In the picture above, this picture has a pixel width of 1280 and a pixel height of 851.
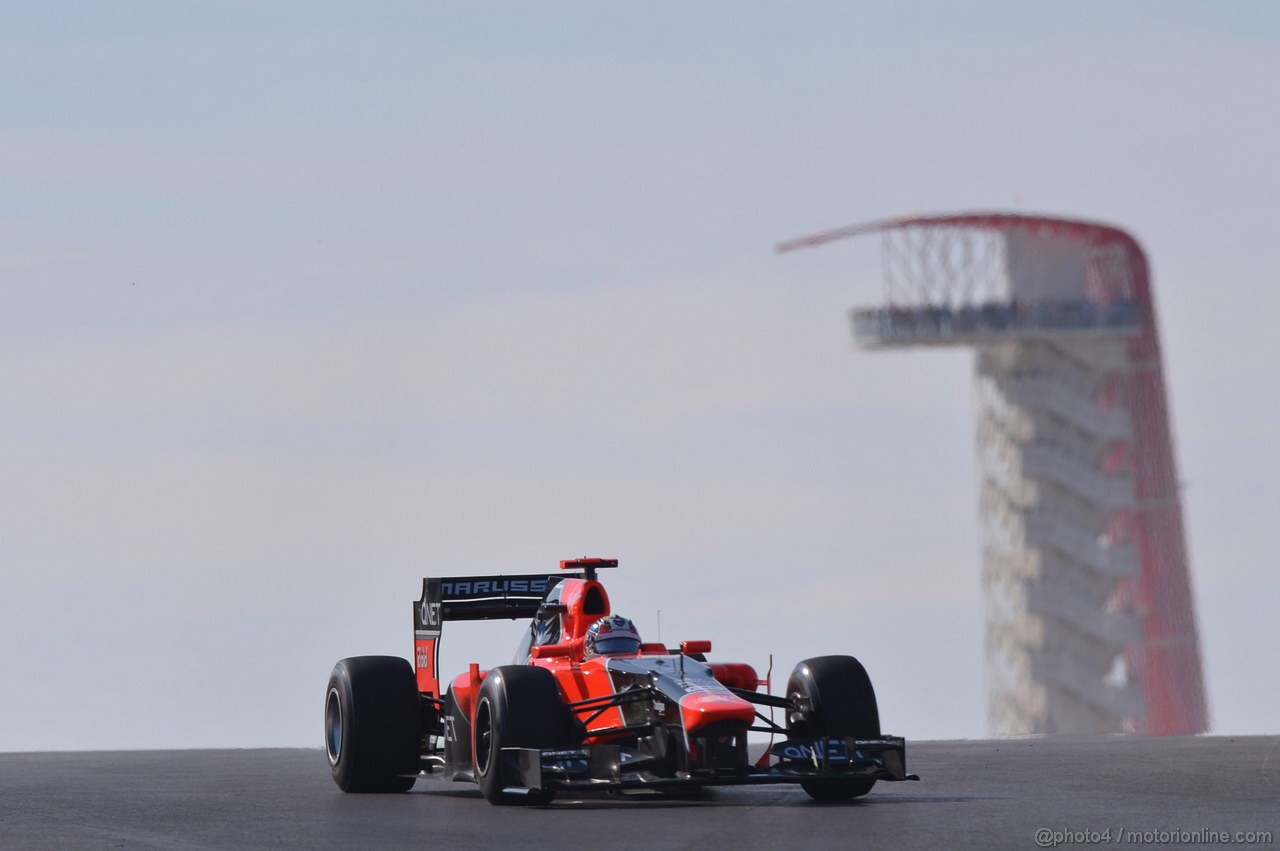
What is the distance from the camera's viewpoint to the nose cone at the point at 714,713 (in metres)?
17.5

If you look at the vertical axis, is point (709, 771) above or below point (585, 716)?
below

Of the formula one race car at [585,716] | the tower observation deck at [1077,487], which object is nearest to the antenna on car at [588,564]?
the formula one race car at [585,716]

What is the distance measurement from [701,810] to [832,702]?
1987mm

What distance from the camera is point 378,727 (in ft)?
66.8

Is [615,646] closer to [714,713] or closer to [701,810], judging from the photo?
[714,713]

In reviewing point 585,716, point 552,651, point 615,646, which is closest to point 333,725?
point 552,651

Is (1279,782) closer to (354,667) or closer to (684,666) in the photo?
(684,666)

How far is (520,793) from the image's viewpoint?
1791cm

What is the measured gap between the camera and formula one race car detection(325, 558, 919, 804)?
17.7m

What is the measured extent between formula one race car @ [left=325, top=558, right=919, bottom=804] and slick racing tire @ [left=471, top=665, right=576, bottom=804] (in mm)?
12

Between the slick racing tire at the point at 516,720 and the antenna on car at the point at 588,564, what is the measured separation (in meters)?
2.17

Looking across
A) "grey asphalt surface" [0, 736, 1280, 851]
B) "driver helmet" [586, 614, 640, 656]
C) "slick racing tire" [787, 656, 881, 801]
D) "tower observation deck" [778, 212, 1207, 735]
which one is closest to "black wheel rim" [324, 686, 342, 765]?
"grey asphalt surface" [0, 736, 1280, 851]

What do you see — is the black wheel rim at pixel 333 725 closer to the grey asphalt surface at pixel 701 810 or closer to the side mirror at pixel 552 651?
the grey asphalt surface at pixel 701 810

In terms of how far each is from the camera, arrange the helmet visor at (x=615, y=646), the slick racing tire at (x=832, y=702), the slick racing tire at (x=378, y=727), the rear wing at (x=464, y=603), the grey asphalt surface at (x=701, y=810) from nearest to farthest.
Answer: the grey asphalt surface at (x=701, y=810), the slick racing tire at (x=832, y=702), the helmet visor at (x=615, y=646), the slick racing tire at (x=378, y=727), the rear wing at (x=464, y=603)
